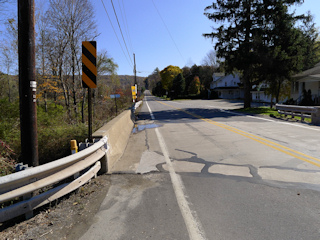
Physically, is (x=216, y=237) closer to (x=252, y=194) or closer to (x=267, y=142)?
(x=252, y=194)

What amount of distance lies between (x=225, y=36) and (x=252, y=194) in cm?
2457

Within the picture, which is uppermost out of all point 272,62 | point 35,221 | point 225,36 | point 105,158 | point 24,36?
point 225,36

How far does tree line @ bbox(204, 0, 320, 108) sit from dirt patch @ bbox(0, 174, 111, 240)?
22587 mm

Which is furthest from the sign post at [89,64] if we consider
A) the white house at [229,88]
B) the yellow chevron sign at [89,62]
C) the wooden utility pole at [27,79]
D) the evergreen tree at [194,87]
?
the evergreen tree at [194,87]

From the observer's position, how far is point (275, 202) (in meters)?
4.07

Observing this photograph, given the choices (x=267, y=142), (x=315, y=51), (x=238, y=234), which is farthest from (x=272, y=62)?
(x=315, y=51)

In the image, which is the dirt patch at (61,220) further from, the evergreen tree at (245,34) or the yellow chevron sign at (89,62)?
the evergreen tree at (245,34)

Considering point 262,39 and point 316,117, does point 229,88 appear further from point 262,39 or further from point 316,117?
point 316,117

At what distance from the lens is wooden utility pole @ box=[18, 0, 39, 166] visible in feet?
14.6

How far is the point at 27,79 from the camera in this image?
14.8ft

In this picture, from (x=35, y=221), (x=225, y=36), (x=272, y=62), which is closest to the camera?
(x=35, y=221)

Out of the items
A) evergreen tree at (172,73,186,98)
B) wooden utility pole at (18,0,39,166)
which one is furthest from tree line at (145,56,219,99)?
wooden utility pole at (18,0,39,166)

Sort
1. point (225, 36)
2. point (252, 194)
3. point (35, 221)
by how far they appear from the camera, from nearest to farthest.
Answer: point (35, 221), point (252, 194), point (225, 36)

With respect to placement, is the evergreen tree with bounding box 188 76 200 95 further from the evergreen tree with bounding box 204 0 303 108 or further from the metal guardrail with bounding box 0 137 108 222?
the metal guardrail with bounding box 0 137 108 222
